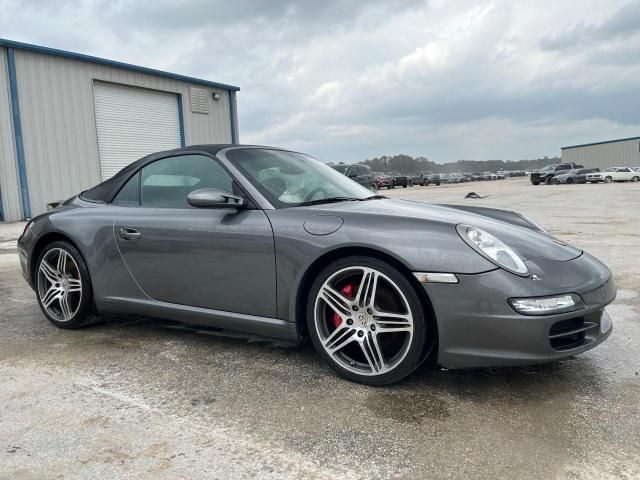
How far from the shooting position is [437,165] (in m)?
116

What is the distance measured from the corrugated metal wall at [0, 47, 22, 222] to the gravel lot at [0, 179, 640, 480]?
1257 centimetres

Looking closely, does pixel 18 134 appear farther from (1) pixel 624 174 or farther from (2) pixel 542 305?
(1) pixel 624 174

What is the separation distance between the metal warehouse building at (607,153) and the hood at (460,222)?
250 ft

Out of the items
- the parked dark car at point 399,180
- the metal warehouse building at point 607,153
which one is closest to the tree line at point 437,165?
the metal warehouse building at point 607,153

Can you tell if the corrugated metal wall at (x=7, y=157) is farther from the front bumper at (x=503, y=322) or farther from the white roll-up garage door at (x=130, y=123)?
the front bumper at (x=503, y=322)

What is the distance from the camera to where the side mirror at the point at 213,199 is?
287 cm

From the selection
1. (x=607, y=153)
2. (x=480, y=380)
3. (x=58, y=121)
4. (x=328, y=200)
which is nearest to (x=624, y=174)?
(x=607, y=153)

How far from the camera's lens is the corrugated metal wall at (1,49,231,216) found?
14.4 meters

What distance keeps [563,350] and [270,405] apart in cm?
136

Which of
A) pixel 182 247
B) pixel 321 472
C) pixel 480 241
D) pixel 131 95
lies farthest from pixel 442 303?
pixel 131 95

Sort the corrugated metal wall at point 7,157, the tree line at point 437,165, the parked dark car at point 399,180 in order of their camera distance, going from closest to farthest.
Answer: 1. the corrugated metal wall at point 7,157
2. the parked dark car at point 399,180
3. the tree line at point 437,165

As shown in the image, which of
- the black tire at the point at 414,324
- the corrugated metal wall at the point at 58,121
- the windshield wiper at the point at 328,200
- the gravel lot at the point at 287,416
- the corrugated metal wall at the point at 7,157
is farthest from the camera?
the corrugated metal wall at the point at 58,121

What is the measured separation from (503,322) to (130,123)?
16885 millimetres

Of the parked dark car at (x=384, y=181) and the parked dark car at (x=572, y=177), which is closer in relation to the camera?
the parked dark car at (x=384, y=181)
